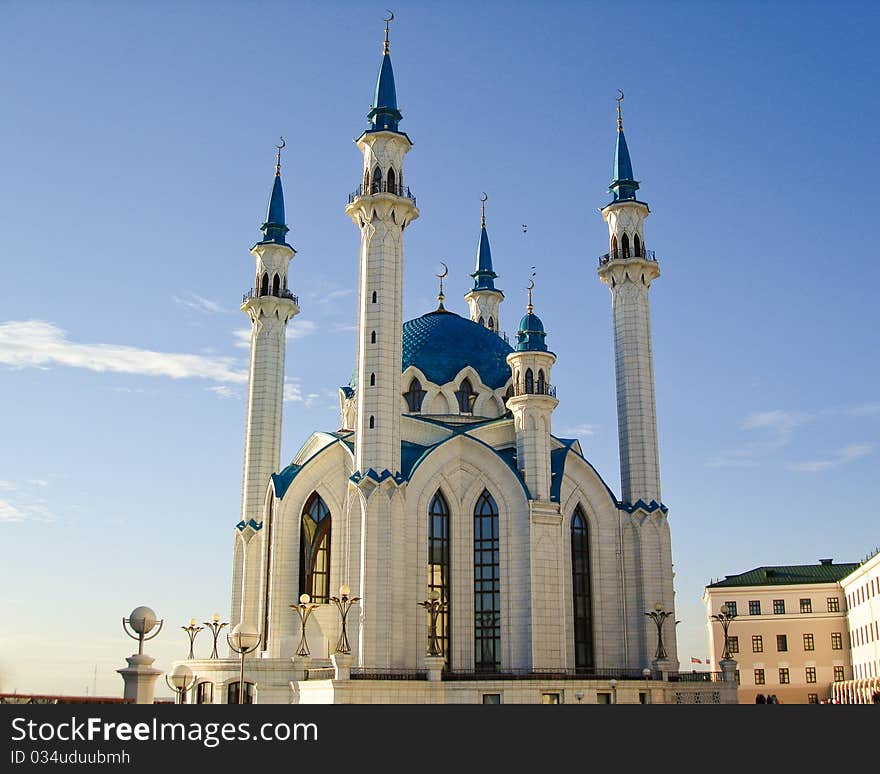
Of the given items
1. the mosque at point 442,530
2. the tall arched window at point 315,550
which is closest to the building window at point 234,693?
the mosque at point 442,530

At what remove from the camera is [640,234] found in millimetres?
56406

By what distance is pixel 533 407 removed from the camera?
4875 centimetres

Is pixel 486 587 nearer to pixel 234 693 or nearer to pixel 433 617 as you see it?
pixel 433 617

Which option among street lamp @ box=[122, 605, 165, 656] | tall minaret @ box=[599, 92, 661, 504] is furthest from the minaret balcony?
street lamp @ box=[122, 605, 165, 656]

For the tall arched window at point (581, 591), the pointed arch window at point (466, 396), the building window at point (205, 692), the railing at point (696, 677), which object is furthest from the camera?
the pointed arch window at point (466, 396)

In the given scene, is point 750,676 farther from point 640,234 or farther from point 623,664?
point 640,234

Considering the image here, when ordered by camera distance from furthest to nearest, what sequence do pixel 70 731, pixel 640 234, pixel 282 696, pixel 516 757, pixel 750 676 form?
pixel 750 676
pixel 640 234
pixel 282 696
pixel 516 757
pixel 70 731

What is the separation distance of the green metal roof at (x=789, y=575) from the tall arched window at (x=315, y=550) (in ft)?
118

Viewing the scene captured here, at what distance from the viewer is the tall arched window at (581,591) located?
49750 mm

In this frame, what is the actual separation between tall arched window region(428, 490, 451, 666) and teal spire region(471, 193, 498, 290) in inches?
1063

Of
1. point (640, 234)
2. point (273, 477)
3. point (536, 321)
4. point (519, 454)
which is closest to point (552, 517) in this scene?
point (519, 454)

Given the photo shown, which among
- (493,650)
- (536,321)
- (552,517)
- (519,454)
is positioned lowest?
(493,650)

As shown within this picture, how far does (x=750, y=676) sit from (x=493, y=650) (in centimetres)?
3157

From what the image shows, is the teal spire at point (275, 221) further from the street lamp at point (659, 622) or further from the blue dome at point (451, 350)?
the street lamp at point (659, 622)
